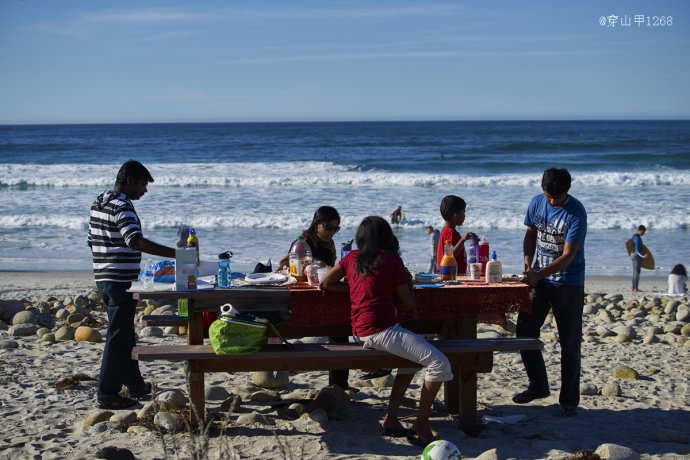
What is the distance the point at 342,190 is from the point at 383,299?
798 inches

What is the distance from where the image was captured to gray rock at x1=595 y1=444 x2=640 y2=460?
3982 mm

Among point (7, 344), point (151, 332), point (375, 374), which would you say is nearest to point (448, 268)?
point (375, 374)

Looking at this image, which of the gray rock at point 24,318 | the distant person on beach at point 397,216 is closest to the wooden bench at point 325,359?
the gray rock at point 24,318

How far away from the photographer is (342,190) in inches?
963

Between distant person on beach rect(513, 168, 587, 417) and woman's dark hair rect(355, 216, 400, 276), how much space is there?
3.86ft

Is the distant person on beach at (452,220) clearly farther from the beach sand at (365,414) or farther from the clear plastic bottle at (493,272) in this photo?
the beach sand at (365,414)

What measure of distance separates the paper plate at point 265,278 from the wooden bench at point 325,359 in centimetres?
45

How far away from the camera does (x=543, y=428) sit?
187 inches

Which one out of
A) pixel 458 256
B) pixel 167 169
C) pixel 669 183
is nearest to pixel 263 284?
pixel 458 256

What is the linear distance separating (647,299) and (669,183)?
56.4 ft

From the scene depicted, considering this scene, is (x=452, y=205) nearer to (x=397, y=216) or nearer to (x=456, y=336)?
(x=456, y=336)

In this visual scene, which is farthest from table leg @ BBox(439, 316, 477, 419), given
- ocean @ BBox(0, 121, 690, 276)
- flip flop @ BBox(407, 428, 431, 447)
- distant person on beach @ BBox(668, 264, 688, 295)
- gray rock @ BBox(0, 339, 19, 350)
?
ocean @ BBox(0, 121, 690, 276)

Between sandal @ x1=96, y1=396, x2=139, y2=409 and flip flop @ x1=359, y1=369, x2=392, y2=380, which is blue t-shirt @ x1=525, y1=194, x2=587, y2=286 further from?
sandal @ x1=96, y1=396, x2=139, y2=409

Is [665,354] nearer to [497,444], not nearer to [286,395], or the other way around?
[497,444]
